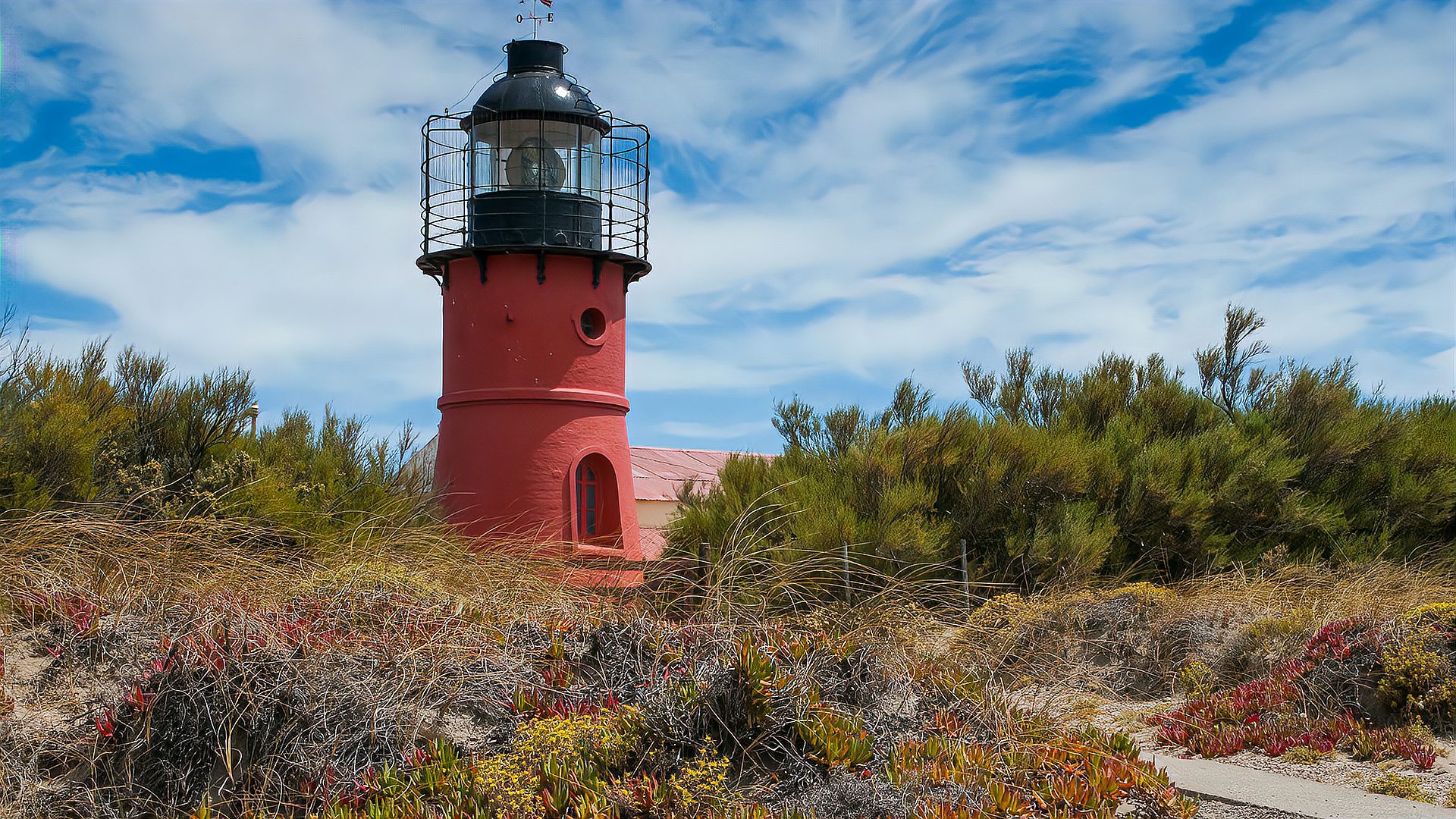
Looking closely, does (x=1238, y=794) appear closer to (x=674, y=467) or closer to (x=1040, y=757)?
(x=1040, y=757)

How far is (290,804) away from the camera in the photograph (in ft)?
18.5

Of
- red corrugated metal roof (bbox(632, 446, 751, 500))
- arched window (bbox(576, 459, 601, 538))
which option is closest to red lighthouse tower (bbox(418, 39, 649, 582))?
arched window (bbox(576, 459, 601, 538))

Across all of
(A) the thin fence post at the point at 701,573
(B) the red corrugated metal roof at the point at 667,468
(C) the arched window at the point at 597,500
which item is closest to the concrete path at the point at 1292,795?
(A) the thin fence post at the point at 701,573

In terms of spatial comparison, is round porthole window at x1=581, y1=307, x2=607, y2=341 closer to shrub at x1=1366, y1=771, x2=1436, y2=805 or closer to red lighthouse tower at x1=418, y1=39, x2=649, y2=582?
red lighthouse tower at x1=418, y1=39, x2=649, y2=582

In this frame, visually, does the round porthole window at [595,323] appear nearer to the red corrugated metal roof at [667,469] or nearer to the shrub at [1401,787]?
the red corrugated metal roof at [667,469]

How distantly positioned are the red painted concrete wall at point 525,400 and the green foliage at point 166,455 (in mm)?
1396

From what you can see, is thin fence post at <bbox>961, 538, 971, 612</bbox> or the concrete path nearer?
the concrete path

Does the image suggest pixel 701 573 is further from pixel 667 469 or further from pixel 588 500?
pixel 667 469

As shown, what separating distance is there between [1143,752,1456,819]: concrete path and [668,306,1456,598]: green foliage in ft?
10.7

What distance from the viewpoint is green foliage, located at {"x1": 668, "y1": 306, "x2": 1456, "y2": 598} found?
1192cm

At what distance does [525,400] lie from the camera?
13.3 metres

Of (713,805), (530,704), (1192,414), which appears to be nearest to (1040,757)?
(713,805)

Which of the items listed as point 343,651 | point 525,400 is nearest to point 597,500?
point 525,400

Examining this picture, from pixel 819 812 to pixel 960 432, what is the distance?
7473mm
